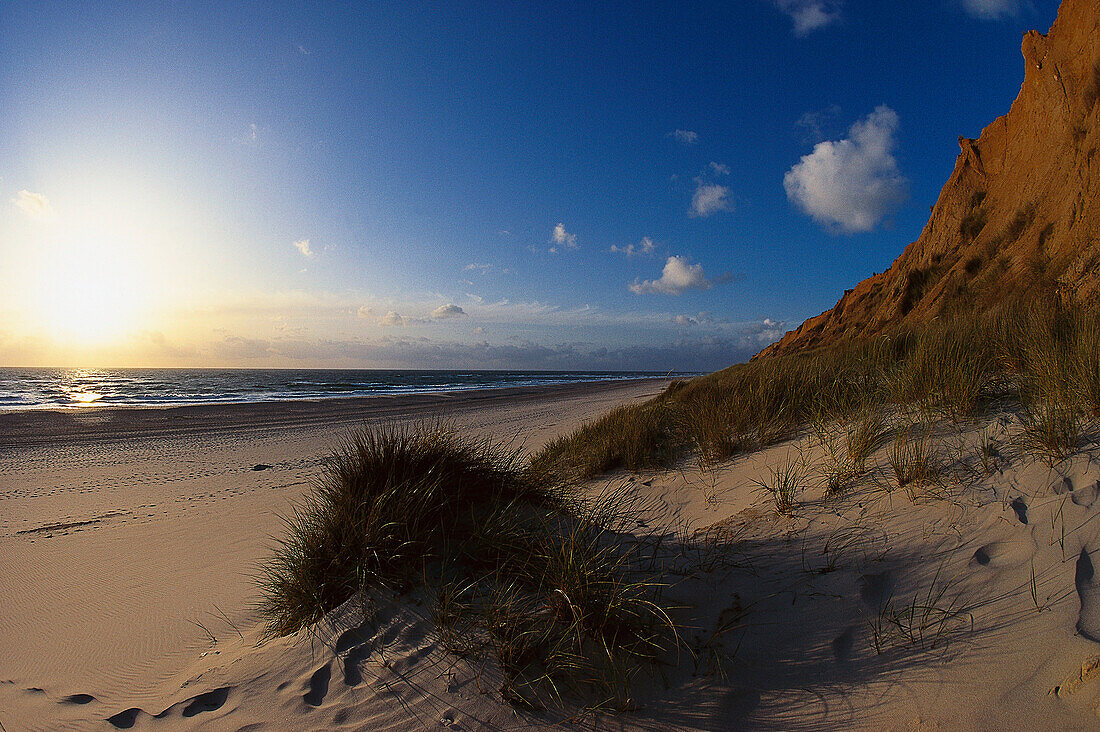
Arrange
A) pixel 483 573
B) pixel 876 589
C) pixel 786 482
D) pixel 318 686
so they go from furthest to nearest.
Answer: pixel 786 482, pixel 483 573, pixel 876 589, pixel 318 686

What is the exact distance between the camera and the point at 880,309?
19.0 m

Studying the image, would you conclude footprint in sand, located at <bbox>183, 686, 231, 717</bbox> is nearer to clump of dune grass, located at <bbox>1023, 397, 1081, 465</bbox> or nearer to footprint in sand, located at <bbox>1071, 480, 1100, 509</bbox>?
footprint in sand, located at <bbox>1071, 480, 1100, 509</bbox>

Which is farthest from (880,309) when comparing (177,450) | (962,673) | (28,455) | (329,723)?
(28,455)

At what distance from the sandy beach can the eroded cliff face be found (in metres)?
11.1

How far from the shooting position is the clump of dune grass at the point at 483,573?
2438mm

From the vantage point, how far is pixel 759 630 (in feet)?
9.05

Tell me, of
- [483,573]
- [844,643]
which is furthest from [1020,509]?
[483,573]

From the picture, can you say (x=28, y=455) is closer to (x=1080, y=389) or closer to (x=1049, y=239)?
(x=1080, y=389)

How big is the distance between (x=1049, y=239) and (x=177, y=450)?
21990 millimetres

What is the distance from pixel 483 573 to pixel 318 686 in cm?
101

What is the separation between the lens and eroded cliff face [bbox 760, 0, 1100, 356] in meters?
9.90

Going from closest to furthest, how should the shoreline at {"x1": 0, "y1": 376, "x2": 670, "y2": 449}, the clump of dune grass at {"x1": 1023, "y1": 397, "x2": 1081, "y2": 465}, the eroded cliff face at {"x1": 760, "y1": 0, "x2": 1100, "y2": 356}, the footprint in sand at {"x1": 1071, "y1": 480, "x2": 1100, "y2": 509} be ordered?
the footprint in sand at {"x1": 1071, "y1": 480, "x2": 1100, "y2": 509} → the clump of dune grass at {"x1": 1023, "y1": 397, "x2": 1081, "y2": 465} → the eroded cliff face at {"x1": 760, "y1": 0, "x2": 1100, "y2": 356} → the shoreline at {"x1": 0, "y1": 376, "x2": 670, "y2": 449}

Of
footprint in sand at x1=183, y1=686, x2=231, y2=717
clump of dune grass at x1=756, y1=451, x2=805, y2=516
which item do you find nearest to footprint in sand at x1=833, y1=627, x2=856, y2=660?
clump of dune grass at x1=756, y1=451, x2=805, y2=516

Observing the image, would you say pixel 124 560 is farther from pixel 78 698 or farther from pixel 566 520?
pixel 566 520
